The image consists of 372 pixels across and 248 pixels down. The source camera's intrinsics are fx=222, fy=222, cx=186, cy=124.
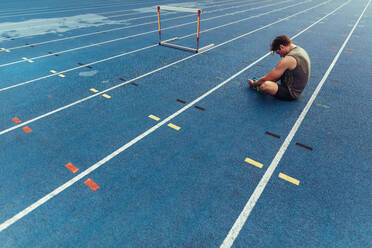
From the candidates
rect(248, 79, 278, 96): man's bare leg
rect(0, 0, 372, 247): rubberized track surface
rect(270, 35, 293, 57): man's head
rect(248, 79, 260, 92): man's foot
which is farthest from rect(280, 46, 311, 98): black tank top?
rect(248, 79, 260, 92): man's foot

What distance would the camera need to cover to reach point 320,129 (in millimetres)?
3914

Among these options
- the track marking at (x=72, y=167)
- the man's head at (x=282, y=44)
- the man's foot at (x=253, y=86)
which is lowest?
the track marking at (x=72, y=167)

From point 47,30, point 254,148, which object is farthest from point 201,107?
point 47,30

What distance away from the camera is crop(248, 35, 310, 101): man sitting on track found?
4.19m

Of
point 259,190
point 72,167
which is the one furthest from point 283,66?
point 72,167

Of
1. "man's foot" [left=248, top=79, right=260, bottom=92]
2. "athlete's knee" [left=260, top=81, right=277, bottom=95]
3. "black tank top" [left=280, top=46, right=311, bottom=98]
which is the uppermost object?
"black tank top" [left=280, top=46, right=311, bottom=98]

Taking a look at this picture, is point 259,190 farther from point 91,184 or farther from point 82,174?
point 82,174

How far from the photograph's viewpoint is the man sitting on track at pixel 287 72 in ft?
13.7

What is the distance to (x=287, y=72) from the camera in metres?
4.42

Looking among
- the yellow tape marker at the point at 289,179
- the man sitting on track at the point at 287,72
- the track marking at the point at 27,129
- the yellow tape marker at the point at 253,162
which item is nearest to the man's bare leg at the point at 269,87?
the man sitting on track at the point at 287,72

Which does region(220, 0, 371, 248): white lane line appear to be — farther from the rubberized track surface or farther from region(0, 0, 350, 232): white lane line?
region(0, 0, 350, 232): white lane line

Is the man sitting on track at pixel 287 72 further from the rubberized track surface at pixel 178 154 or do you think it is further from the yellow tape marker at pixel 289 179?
the yellow tape marker at pixel 289 179

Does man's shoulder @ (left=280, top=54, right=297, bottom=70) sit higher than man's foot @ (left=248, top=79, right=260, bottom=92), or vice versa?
man's shoulder @ (left=280, top=54, right=297, bottom=70)

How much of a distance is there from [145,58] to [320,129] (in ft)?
17.2
